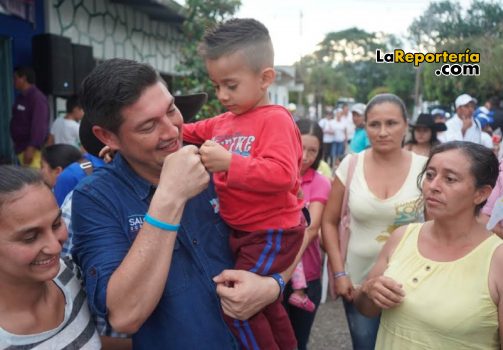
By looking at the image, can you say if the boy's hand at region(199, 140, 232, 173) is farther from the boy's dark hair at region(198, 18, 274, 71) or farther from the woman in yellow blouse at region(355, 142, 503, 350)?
the woman in yellow blouse at region(355, 142, 503, 350)

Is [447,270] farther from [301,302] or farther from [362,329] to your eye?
[301,302]

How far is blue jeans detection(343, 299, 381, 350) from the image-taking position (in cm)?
294

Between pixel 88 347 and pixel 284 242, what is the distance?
76 centimetres

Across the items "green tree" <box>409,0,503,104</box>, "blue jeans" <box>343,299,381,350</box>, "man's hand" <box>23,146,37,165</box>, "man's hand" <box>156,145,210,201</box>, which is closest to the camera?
"man's hand" <box>156,145,210,201</box>

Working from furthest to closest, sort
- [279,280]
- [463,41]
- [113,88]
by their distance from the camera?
1. [463,41]
2. [279,280]
3. [113,88]

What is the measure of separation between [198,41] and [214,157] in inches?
331

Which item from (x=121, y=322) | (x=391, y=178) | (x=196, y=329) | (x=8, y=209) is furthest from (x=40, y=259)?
(x=391, y=178)

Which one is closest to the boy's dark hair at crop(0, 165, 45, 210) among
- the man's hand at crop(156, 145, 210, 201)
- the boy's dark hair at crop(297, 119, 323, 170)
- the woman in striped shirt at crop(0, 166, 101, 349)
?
the woman in striped shirt at crop(0, 166, 101, 349)

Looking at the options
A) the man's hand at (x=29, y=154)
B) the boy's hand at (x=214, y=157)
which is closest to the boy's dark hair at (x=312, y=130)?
the boy's hand at (x=214, y=157)

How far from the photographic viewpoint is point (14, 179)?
4.76 ft

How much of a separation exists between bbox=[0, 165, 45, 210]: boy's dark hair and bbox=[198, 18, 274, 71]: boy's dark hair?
83 centimetres

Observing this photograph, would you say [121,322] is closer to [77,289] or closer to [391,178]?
[77,289]

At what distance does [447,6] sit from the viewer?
36.8 m

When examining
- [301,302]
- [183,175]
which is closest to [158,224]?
[183,175]
